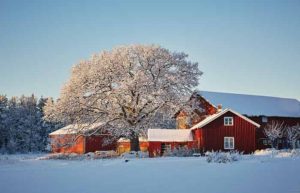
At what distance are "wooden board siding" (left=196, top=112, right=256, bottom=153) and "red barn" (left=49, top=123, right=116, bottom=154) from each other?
12.5 meters

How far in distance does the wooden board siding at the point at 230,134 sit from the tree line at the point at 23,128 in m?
32.8

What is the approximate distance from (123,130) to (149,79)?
661cm

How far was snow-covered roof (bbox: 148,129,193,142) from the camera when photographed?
1540 inches

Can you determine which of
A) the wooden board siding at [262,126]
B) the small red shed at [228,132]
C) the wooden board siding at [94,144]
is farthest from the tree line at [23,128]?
the wooden board siding at [262,126]

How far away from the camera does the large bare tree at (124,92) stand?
3955 cm

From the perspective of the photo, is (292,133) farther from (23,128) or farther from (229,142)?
(23,128)

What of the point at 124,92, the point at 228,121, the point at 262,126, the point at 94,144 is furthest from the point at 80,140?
the point at 262,126

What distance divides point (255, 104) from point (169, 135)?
15504 mm

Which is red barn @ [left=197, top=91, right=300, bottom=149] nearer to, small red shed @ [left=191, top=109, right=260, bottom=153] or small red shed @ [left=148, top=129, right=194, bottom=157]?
small red shed @ [left=191, top=109, right=260, bottom=153]

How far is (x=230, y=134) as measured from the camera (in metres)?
39.9

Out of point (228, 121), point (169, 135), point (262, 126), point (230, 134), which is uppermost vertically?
point (228, 121)

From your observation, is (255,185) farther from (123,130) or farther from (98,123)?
(98,123)

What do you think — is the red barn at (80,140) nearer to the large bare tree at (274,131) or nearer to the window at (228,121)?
the window at (228,121)

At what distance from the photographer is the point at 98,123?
4238cm
